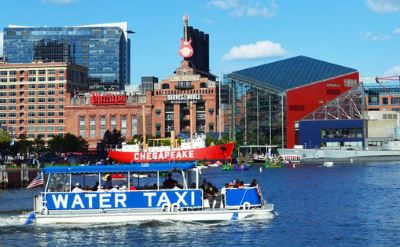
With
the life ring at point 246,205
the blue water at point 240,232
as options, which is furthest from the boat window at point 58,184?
the life ring at point 246,205

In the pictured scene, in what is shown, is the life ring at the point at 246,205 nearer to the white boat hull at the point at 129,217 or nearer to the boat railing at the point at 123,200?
the white boat hull at the point at 129,217

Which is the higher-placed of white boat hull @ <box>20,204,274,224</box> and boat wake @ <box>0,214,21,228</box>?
white boat hull @ <box>20,204,274,224</box>

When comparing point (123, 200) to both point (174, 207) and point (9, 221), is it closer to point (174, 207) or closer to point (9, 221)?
point (174, 207)

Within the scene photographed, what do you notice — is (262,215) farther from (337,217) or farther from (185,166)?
(337,217)

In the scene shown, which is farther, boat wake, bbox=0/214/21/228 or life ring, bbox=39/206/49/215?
boat wake, bbox=0/214/21/228

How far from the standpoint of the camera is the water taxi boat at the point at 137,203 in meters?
52.8

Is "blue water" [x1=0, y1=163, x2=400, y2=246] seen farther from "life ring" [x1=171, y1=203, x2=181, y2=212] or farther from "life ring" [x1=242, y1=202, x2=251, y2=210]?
"life ring" [x1=242, y1=202, x2=251, y2=210]

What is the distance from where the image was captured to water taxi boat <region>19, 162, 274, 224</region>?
2077 inches

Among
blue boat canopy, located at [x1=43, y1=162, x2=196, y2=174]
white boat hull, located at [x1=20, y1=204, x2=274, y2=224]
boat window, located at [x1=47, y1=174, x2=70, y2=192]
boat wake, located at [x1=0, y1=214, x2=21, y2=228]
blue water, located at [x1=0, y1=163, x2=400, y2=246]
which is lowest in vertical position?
blue water, located at [x1=0, y1=163, x2=400, y2=246]

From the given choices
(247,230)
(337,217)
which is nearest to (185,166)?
(247,230)

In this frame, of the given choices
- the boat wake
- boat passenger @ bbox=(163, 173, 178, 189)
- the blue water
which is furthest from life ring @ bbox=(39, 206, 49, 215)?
boat passenger @ bbox=(163, 173, 178, 189)

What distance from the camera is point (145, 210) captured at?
5312 cm

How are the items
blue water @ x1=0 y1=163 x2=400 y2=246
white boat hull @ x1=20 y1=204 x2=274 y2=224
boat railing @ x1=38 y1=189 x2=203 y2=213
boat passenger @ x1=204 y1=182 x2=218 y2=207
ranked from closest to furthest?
blue water @ x1=0 y1=163 x2=400 y2=246 < white boat hull @ x1=20 y1=204 x2=274 y2=224 < boat railing @ x1=38 y1=189 x2=203 y2=213 < boat passenger @ x1=204 y1=182 x2=218 y2=207

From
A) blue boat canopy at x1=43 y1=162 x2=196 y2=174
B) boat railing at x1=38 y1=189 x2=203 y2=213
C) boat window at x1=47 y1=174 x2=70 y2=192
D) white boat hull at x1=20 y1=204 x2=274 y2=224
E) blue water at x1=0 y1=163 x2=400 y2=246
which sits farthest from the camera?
boat window at x1=47 y1=174 x2=70 y2=192
